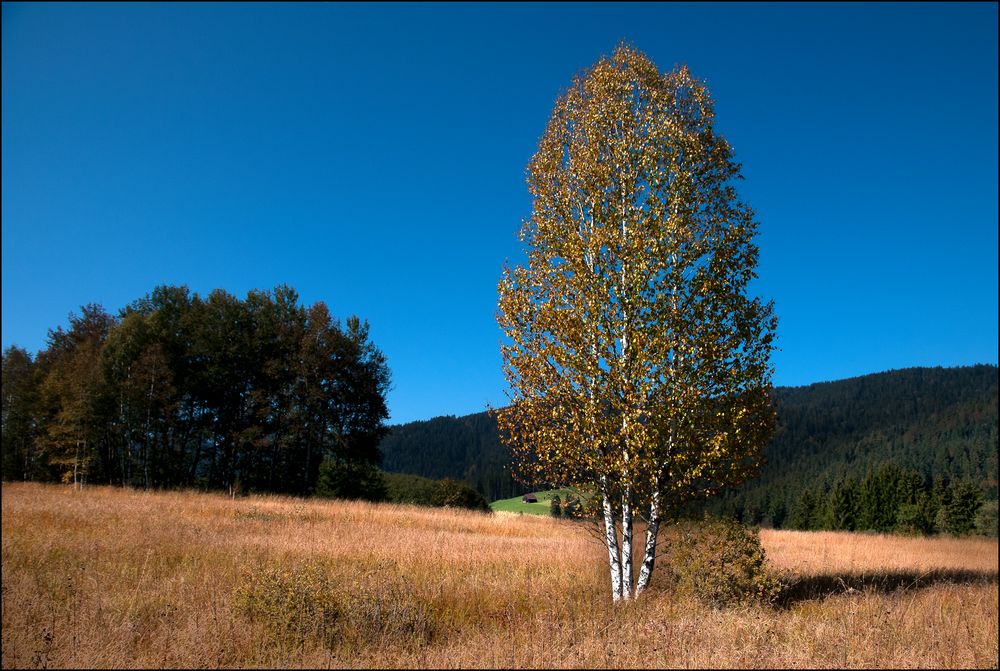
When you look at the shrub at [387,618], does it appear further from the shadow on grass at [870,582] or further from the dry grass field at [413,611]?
the shadow on grass at [870,582]

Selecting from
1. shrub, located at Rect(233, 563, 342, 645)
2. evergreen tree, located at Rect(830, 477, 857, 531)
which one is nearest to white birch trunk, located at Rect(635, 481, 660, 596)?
shrub, located at Rect(233, 563, 342, 645)

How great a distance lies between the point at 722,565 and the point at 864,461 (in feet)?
483

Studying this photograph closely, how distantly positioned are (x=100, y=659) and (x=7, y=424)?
142 feet

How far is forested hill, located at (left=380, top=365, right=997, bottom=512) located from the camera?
112 m

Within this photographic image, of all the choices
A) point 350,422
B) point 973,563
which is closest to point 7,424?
point 350,422

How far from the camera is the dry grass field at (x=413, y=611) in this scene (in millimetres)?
6004

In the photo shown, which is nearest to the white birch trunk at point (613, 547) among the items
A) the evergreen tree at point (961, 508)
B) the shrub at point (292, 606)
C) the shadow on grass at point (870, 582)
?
the shadow on grass at point (870, 582)

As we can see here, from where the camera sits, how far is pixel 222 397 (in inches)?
1473

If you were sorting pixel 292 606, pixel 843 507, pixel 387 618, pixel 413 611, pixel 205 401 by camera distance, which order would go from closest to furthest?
pixel 292 606 < pixel 387 618 < pixel 413 611 < pixel 205 401 < pixel 843 507

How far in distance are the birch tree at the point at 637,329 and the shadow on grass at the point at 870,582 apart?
9.72 ft

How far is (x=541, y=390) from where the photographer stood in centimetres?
917

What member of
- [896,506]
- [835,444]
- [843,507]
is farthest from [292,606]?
[835,444]

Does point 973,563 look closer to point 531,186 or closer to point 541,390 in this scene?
point 541,390

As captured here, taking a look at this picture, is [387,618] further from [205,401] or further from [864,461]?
[864,461]
